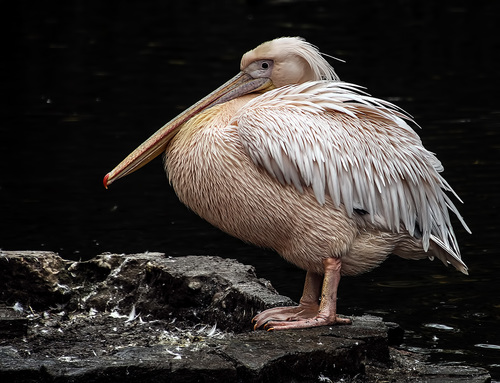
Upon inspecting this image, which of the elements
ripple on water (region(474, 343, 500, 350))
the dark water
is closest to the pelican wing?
ripple on water (region(474, 343, 500, 350))

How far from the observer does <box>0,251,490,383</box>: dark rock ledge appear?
4422mm

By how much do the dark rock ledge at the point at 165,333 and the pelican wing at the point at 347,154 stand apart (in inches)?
23.1

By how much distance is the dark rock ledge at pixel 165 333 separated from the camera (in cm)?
442

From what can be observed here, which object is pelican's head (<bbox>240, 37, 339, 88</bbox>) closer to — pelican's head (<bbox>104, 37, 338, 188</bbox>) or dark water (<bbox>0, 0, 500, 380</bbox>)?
pelican's head (<bbox>104, 37, 338, 188</bbox>)

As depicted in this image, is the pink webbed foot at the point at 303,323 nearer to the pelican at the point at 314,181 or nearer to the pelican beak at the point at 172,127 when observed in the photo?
the pelican at the point at 314,181

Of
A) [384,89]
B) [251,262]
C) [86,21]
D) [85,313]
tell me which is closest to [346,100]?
[85,313]

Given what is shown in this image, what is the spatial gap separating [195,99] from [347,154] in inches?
304

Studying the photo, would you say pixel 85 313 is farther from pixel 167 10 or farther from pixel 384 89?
pixel 167 10

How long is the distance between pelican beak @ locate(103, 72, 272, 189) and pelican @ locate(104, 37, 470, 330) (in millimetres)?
106

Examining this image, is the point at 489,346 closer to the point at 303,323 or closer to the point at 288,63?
the point at 303,323

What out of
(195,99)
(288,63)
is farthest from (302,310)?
(195,99)

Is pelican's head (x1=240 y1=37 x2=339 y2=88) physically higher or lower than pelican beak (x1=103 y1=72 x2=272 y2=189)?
higher

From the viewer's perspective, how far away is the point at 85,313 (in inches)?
219

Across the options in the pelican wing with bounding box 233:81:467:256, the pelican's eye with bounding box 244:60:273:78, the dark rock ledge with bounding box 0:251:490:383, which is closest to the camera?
the dark rock ledge with bounding box 0:251:490:383
